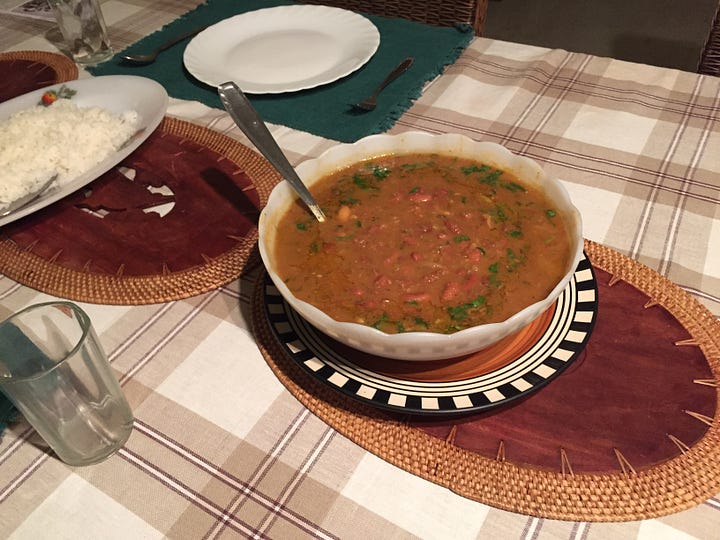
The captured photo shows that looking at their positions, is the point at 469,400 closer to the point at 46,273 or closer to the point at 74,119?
the point at 46,273

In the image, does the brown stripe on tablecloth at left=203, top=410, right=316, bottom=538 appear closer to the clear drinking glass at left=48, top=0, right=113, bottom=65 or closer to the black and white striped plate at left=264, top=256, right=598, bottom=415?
the black and white striped plate at left=264, top=256, right=598, bottom=415

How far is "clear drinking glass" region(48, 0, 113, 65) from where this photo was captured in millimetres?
1832

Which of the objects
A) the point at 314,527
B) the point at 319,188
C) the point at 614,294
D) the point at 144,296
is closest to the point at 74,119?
the point at 144,296

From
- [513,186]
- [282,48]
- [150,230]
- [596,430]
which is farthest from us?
[282,48]

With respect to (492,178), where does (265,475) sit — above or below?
below

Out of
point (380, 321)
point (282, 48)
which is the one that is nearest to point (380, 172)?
point (380, 321)

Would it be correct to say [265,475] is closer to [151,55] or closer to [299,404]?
[299,404]

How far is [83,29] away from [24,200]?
860mm

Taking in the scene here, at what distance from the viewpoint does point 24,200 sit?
1242 mm

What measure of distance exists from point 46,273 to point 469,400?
86 cm

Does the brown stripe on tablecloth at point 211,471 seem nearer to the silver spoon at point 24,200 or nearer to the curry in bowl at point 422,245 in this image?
the curry in bowl at point 422,245

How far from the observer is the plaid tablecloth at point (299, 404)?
2.59 ft

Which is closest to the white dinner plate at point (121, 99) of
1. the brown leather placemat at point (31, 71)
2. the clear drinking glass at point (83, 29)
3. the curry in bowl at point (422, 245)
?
the brown leather placemat at point (31, 71)

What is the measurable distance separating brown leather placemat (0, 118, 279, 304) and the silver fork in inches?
13.0
